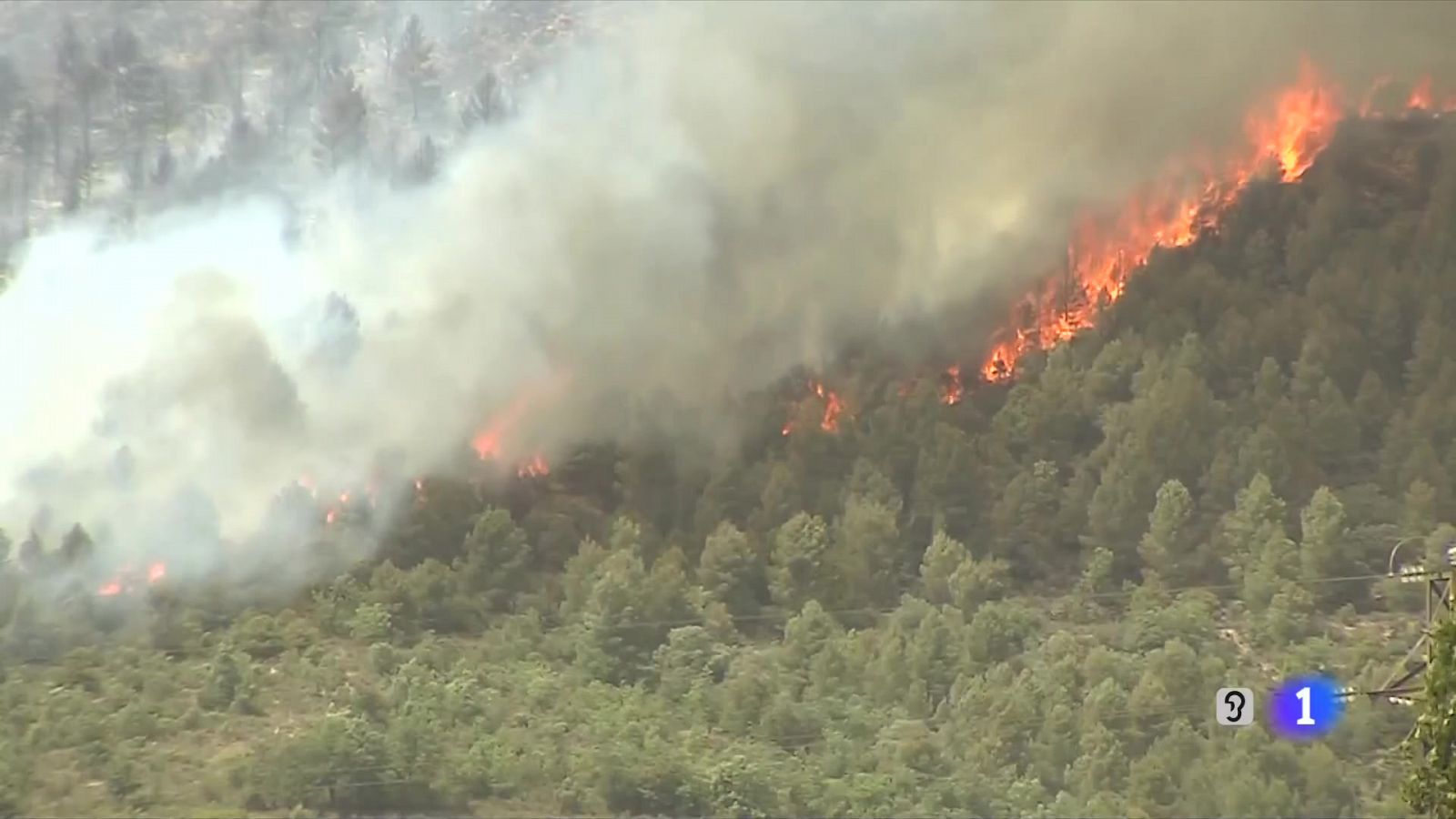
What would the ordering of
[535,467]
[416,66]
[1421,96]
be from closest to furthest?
[535,467]
[416,66]
[1421,96]

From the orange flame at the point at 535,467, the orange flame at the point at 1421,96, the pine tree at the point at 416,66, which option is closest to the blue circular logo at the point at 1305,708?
the orange flame at the point at 535,467

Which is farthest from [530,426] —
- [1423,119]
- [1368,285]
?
[1423,119]

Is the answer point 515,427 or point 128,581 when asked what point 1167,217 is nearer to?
point 515,427

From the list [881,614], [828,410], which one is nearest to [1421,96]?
[828,410]

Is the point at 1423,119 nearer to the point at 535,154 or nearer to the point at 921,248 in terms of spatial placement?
the point at 921,248

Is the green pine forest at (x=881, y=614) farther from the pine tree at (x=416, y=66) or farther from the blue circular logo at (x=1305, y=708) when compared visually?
the pine tree at (x=416, y=66)
